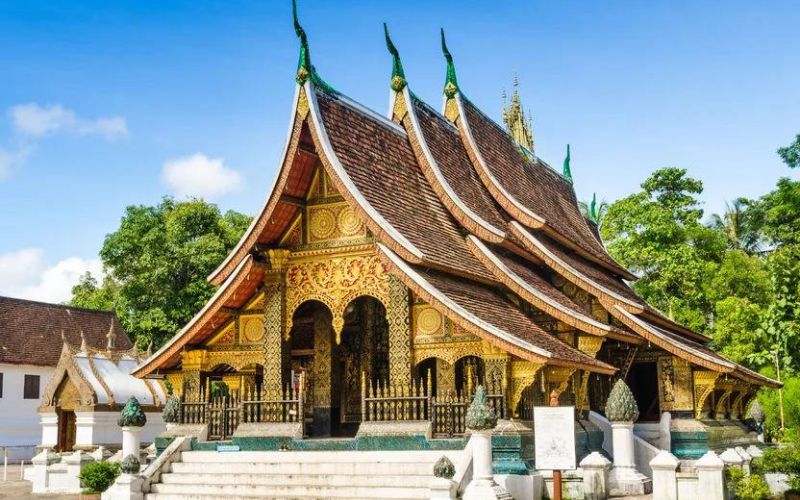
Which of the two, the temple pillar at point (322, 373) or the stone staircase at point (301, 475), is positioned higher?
the temple pillar at point (322, 373)

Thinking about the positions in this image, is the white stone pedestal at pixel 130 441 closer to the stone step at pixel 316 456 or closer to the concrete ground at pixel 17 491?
the stone step at pixel 316 456

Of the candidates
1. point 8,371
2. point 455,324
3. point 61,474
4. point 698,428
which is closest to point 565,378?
point 455,324

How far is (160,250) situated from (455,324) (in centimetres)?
2580

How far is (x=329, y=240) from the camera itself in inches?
594

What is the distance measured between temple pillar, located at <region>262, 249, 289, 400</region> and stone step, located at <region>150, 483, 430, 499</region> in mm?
2059

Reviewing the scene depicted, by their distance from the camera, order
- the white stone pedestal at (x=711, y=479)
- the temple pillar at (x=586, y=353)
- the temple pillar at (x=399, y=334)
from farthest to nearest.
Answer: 1. the temple pillar at (x=586, y=353)
2. the temple pillar at (x=399, y=334)
3. the white stone pedestal at (x=711, y=479)

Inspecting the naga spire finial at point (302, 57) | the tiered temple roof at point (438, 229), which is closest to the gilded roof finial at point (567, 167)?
the tiered temple roof at point (438, 229)

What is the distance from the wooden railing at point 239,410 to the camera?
1466 cm

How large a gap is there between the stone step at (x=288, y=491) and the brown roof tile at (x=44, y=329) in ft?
67.6

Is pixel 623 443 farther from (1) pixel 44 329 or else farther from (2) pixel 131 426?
(1) pixel 44 329

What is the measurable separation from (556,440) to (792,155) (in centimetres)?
1708

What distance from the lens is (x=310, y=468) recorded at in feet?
43.0

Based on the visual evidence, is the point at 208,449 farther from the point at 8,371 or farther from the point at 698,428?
the point at 8,371

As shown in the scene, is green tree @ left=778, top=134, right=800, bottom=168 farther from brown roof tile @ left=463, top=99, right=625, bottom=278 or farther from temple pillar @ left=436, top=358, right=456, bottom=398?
temple pillar @ left=436, top=358, right=456, bottom=398
